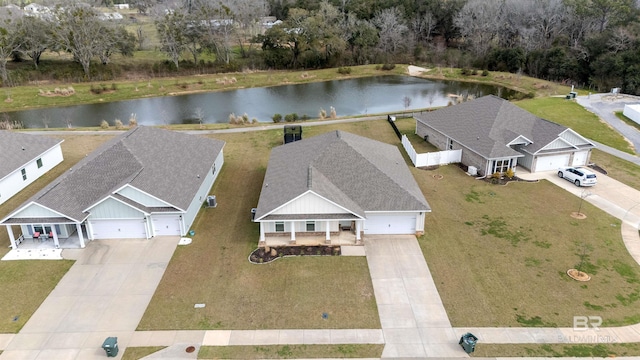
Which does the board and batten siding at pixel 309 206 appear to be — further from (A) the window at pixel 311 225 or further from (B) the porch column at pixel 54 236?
(B) the porch column at pixel 54 236

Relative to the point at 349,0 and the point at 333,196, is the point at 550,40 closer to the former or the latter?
the point at 349,0

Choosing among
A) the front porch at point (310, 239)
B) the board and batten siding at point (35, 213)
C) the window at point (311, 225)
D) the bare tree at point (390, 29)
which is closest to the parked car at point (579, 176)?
the front porch at point (310, 239)

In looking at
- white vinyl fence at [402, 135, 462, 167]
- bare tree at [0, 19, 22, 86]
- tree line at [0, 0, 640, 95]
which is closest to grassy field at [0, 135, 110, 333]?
white vinyl fence at [402, 135, 462, 167]

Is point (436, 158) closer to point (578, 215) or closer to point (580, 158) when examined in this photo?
point (578, 215)

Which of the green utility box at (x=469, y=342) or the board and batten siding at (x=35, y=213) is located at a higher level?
the board and batten siding at (x=35, y=213)

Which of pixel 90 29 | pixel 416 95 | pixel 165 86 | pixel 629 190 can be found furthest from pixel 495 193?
pixel 90 29
